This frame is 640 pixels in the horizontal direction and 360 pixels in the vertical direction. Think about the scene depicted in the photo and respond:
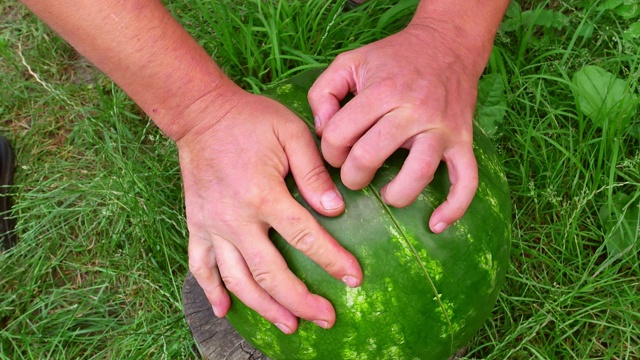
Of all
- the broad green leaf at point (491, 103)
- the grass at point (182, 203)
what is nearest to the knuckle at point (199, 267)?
the grass at point (182, 203)

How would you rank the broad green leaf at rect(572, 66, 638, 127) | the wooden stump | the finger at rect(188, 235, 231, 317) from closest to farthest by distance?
the finger at rect(188, 235, 231, 317) → the wooden stump → the broad green leaf at rect(572, 66, 638, 127)

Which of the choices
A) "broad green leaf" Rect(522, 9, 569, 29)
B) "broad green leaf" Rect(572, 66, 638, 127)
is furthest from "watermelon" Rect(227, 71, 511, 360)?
"broad green leaf" Rect(522, 9, 569, 29)

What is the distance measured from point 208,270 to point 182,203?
1072mm

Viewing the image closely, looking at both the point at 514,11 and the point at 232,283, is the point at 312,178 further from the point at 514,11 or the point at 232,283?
the point at 514,11

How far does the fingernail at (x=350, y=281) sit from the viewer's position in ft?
4.76

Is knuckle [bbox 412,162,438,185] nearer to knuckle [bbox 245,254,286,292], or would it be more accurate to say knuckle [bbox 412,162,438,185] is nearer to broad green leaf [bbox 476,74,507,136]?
knuckle [bbox 245,254,286,292]

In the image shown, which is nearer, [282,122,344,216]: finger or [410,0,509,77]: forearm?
[282,122,344,216]: finger

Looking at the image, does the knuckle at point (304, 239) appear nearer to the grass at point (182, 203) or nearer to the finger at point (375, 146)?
the finger at point (375, 146)

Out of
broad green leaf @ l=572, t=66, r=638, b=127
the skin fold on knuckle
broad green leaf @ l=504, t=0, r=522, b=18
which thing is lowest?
broad green leaf @ l=572, t=66, r=638, b=127

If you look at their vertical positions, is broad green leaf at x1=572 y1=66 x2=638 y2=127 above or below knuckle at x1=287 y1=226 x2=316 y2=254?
below

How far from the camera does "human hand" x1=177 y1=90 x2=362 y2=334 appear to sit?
1434 millimetres

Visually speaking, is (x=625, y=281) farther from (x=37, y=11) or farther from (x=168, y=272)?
(x=37, y=11)

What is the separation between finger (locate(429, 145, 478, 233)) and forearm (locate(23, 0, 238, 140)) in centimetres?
59

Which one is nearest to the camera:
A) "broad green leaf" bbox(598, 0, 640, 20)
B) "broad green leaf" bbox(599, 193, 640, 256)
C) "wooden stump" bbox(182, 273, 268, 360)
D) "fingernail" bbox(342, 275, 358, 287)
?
"fingernail" bbox(342, 275, 358, 287)
